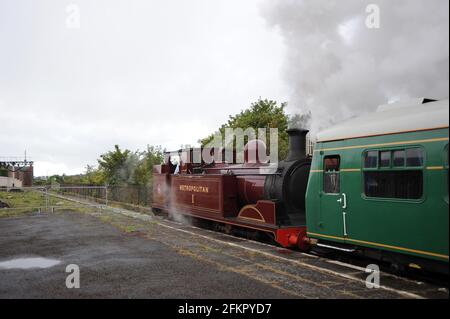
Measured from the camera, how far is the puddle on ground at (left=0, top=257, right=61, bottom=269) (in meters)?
8.34

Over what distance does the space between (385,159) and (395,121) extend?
2.09 feet

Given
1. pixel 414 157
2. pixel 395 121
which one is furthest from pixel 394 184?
pixel 395 121

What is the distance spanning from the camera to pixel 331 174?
768 centimetres

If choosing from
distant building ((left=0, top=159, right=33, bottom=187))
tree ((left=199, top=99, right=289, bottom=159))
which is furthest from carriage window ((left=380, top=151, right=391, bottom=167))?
distant building ((left=0, top=159, right=33, bottom=187))

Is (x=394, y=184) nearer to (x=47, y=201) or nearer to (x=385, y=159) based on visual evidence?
(x=385, y=159)

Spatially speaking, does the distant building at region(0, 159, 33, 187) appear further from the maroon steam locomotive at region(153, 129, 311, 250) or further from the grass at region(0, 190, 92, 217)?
the maroon steam locomotive at region(153, 129, 311, 250)

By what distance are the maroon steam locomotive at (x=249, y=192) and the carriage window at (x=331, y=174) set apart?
2.14 metres

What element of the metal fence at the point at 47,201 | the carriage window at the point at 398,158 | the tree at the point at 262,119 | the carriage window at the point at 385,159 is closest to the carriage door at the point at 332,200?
the carriage window at the point at 385,159

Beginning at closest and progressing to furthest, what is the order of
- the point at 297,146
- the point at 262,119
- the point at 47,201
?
the point at 297,146, the point at 47,201, the point at 262,119

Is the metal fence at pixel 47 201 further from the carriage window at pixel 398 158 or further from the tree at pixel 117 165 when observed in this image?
the carriage window at pixel 398 158

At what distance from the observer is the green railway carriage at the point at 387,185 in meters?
5.67

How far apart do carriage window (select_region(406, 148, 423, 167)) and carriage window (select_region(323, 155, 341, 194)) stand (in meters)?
1.53

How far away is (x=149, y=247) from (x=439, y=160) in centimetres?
723
